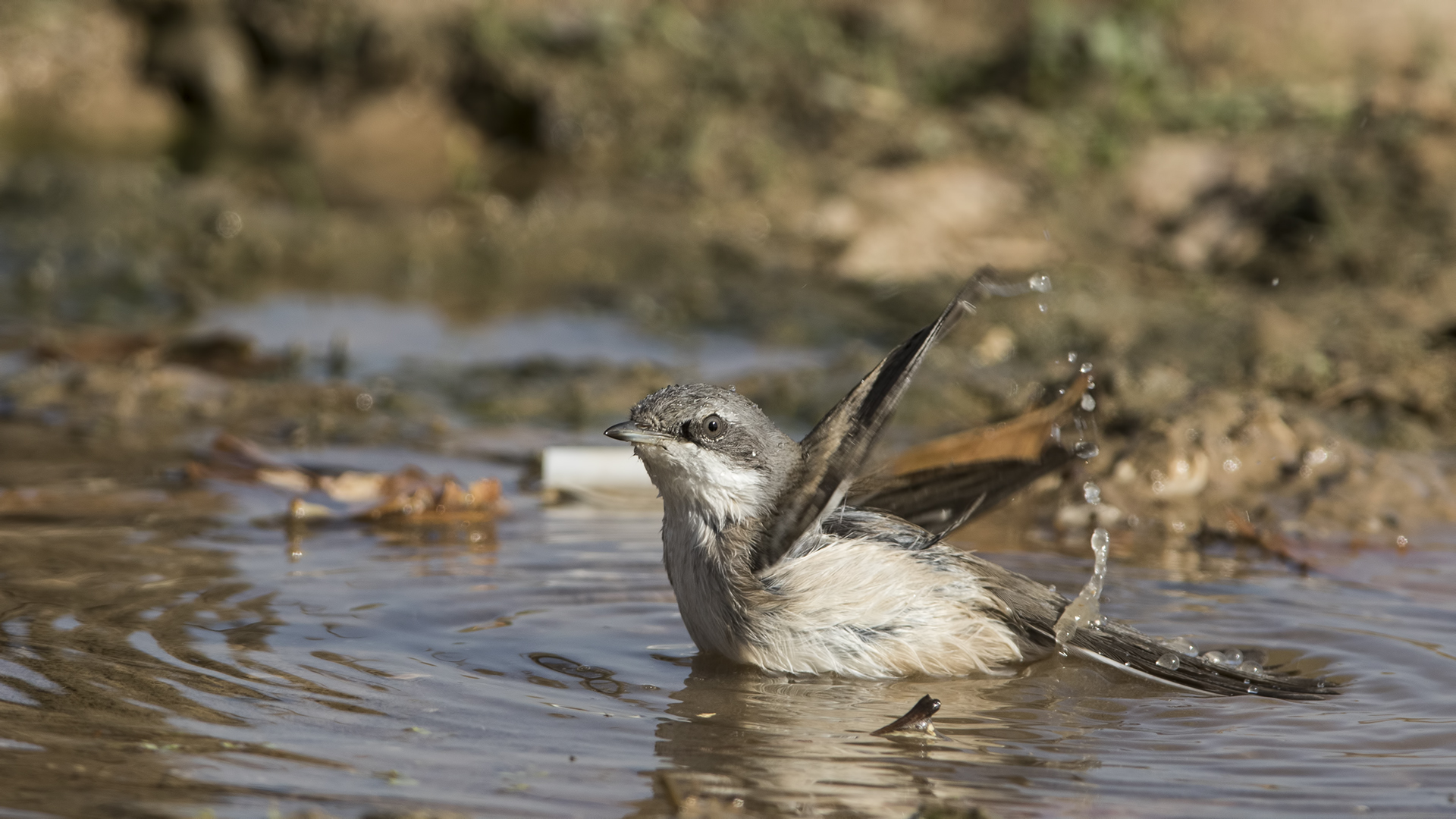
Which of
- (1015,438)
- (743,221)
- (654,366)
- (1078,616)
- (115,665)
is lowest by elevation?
(115,665)

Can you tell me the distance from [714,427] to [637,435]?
0.23 metres

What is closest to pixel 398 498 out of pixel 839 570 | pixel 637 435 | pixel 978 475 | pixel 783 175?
pixel 637 435

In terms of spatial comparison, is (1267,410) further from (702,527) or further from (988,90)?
(988,90)

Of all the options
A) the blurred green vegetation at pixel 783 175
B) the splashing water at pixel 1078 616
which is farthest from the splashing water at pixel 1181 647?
the blurred green vegetation at pixel 783 175

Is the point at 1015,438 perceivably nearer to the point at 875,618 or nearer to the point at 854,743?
the point at 875,618

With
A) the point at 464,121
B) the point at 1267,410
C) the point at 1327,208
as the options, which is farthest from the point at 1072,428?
the point at 464,121

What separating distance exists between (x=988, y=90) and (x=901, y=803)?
894 cm

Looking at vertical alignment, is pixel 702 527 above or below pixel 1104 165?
below

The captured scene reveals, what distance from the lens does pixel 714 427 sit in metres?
4.75

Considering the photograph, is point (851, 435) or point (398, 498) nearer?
point (851, 435)

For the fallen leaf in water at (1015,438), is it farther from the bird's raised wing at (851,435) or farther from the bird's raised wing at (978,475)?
the bird's raised wing at (851,435)

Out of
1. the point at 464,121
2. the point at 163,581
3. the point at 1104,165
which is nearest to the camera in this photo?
the point at 163,581

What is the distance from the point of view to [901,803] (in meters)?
3.41

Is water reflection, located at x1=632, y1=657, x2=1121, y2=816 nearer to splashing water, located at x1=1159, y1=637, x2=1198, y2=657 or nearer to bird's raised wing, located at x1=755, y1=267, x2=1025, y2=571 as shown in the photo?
splashing water, located at x1=1159, y1=637, x2=1198, y2=657
